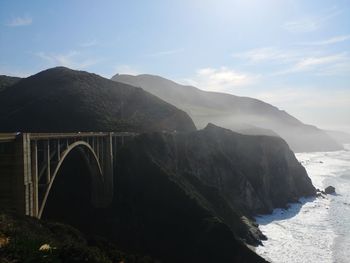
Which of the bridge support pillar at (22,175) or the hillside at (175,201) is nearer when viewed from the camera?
the bridge support pillar at (22,175)

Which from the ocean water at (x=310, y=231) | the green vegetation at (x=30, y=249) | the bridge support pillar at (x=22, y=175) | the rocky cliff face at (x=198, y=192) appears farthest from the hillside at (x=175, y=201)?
the green vegetation at (x=30, y=249)

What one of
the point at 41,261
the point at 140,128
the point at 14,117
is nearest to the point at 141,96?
the point at 140,128

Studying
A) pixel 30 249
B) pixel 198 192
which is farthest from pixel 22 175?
pixel 198 192

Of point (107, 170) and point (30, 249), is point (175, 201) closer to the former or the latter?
point (107, 170)

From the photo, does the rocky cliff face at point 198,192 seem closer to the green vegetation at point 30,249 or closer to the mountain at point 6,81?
the green vegetation at point 30,249

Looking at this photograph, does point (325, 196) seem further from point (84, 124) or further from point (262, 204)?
point (84, 124)

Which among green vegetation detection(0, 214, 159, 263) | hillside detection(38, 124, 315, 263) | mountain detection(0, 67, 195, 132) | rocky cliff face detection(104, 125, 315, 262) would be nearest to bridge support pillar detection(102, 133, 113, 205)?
hillside detection(38, 124, 315, 263)
